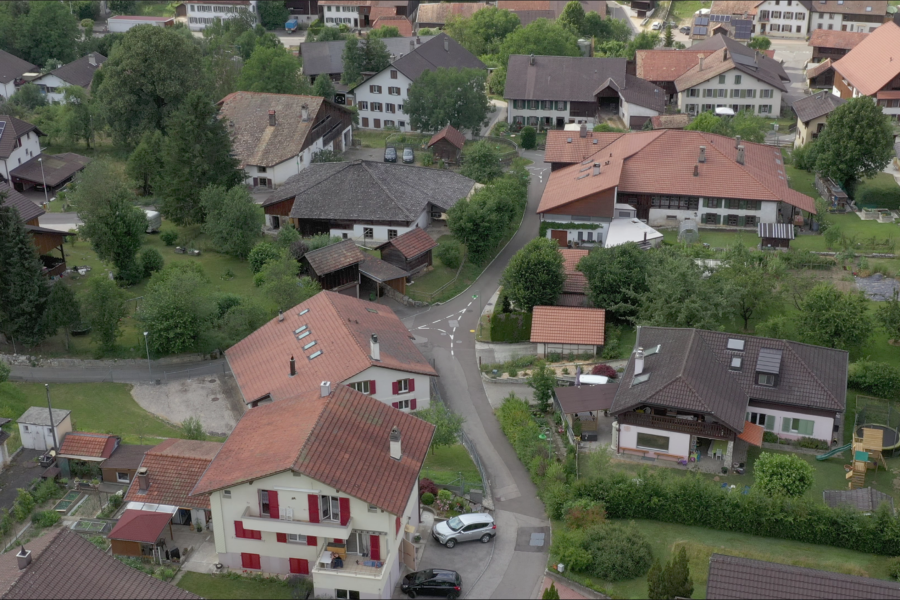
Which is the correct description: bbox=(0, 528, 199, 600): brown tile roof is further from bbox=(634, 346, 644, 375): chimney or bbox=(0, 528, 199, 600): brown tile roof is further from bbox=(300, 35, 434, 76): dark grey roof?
bbox=(300, 35, 434, 76): dark grey roof

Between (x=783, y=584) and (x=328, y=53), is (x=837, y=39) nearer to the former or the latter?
(x=328, y=53)

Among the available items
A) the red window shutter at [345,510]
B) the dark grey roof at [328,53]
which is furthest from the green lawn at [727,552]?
the dark grey roof at [328,53]

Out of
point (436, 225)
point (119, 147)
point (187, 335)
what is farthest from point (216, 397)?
point (119, 147)

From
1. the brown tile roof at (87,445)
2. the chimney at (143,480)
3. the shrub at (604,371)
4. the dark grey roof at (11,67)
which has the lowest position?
the shrub at (604,371)

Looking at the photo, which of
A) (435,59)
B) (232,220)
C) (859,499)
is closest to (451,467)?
(859,499)

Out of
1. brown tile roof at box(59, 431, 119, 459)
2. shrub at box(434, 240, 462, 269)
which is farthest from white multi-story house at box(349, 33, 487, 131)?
brown tile roof at box(59, 431, 119, 459)

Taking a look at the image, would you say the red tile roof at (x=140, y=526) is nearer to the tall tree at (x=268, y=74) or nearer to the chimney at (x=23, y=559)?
the chimney at (x=23, y=559)
